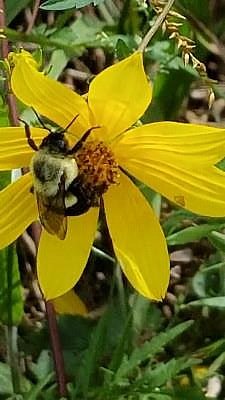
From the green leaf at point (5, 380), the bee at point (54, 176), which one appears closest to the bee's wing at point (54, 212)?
the bee at point (54, 176)

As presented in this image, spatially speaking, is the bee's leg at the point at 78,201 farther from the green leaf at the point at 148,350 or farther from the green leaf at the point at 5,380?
the green leaf at the point at 5,380

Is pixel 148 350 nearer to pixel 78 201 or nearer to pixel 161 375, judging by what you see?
pixel 161 375

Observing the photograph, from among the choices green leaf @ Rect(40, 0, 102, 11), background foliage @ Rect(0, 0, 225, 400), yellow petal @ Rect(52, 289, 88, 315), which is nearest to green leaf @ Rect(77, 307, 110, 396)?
background foliage @ Rect(0, 0, 225, 400)

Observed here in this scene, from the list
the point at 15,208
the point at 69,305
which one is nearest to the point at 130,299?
the point at 69,305

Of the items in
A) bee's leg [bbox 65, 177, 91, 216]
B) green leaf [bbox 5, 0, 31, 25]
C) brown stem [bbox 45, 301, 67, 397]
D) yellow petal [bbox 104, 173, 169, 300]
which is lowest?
brown stem [bbox 45, 301, 67, 397]

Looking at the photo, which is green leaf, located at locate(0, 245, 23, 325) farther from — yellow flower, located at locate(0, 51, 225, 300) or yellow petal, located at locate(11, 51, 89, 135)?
yellow petal, located at locate(11, 51, 89, 135)

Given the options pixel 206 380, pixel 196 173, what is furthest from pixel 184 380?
pixel 196 173
